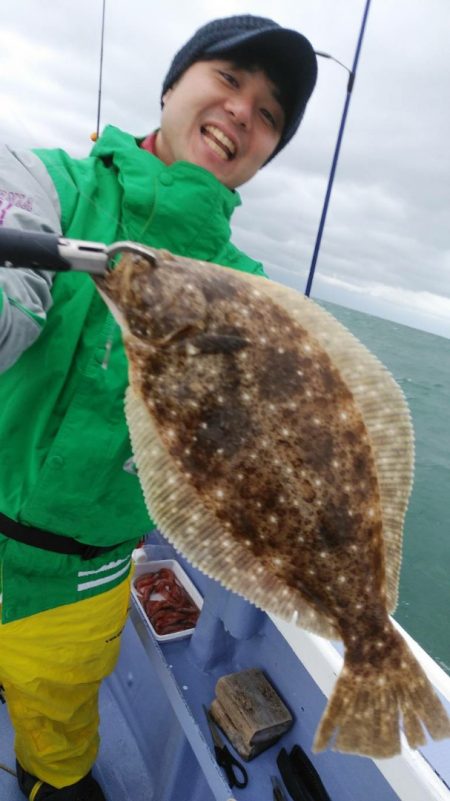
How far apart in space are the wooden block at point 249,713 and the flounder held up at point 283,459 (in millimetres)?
1195

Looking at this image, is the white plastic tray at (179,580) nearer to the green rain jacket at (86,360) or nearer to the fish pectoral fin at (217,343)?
the green rain jacket at (86,360)

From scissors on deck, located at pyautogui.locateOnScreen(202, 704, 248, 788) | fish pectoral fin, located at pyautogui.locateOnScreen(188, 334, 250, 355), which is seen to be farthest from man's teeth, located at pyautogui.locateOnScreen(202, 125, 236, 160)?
scissors on deck, located at pyautogui.locateOnScreen(202, 704, 248, 788)

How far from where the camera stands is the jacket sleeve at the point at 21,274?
1354 millimetres

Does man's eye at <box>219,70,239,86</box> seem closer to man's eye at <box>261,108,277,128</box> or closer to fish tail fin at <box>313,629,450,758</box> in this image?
man's eye at <box>261,108,277,128</box>

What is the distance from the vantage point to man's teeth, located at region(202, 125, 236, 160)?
6.41 ft

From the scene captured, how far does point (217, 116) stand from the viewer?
195 cm

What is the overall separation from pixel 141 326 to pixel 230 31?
1.35 m

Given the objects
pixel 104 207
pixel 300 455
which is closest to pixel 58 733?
pixel 300 455

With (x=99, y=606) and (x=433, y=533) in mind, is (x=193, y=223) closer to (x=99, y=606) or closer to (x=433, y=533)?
(x=99, y=606)

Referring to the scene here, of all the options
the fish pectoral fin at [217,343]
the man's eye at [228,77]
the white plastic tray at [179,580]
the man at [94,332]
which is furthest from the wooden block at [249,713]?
the man's eye at [228,77]

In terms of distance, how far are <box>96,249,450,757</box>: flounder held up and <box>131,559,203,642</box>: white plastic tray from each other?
1685 mm

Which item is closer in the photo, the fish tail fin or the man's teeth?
the fish tail fin

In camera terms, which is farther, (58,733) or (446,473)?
(446,473)

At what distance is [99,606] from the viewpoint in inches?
91.7
